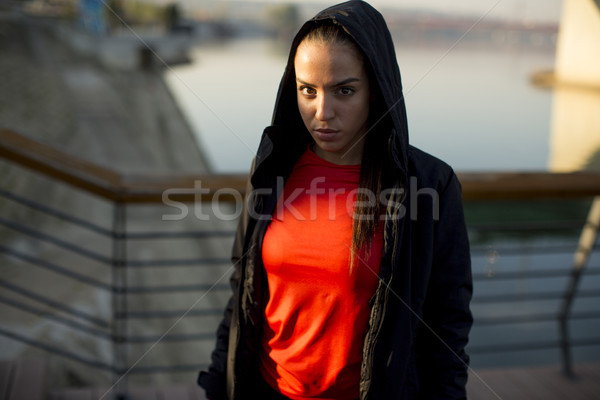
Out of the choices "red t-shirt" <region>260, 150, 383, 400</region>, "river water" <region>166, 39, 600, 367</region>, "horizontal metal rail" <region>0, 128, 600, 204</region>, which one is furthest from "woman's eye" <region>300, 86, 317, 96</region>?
"river water" <region>166, 39, 600, 367</region>

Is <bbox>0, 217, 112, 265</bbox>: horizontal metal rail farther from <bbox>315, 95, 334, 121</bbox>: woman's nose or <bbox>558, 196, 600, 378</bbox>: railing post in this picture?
<bbox>558, 196, 600, 378</bbox>: railing post

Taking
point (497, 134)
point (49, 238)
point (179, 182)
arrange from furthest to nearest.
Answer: point (497, 134), point (49, 238), point (179, 182)

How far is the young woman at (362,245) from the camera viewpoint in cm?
87

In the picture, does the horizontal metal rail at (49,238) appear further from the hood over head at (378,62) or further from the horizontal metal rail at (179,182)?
the hood over head at (378,62)

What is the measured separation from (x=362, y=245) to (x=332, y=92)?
0.89ft

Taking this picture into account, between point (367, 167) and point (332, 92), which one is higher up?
point (332, 92)

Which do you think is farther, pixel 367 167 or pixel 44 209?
pixel 44 209

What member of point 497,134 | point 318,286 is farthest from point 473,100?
point 318,286

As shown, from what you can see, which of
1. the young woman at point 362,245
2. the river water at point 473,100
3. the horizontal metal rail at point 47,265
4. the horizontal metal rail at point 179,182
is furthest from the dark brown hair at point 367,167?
the river water at point 473,100

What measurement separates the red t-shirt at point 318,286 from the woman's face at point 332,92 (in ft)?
0.33

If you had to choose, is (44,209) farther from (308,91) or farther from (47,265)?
(308,91)

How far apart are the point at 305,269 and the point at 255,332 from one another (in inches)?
8.3

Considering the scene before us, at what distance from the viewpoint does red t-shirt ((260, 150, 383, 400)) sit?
92 centimetres

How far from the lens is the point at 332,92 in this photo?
0.87m
